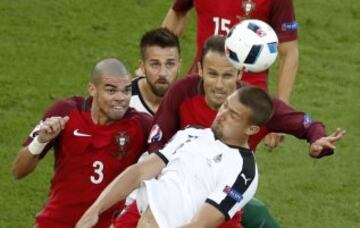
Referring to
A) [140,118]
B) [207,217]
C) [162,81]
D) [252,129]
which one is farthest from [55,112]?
[207,217]

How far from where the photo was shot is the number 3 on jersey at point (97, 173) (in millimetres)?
8516

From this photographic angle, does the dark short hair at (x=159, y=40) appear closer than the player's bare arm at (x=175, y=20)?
Yes

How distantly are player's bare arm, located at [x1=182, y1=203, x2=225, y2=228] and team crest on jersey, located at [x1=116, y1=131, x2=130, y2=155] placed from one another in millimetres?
1332

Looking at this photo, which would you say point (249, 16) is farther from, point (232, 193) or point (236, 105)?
point (232, 193)

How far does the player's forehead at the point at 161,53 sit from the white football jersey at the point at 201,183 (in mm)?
1772

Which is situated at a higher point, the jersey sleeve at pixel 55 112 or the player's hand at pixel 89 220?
the jersey sleeve at pixel 55 112

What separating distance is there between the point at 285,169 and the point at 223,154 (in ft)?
16.2

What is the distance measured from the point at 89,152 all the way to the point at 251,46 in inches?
55.3

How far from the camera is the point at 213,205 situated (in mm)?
7312

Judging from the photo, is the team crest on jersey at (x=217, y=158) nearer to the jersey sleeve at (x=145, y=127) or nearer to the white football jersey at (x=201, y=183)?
the white football jersey at (x=201, y=183)

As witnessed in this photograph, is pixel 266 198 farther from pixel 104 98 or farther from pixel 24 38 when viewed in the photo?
pixel 24 38

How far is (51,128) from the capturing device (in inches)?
317

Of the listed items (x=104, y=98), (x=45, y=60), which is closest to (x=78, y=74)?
(x=45, y=60)

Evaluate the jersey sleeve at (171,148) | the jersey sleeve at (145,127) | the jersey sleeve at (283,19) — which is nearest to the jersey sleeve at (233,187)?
the jersey sleeve at (171,148)
